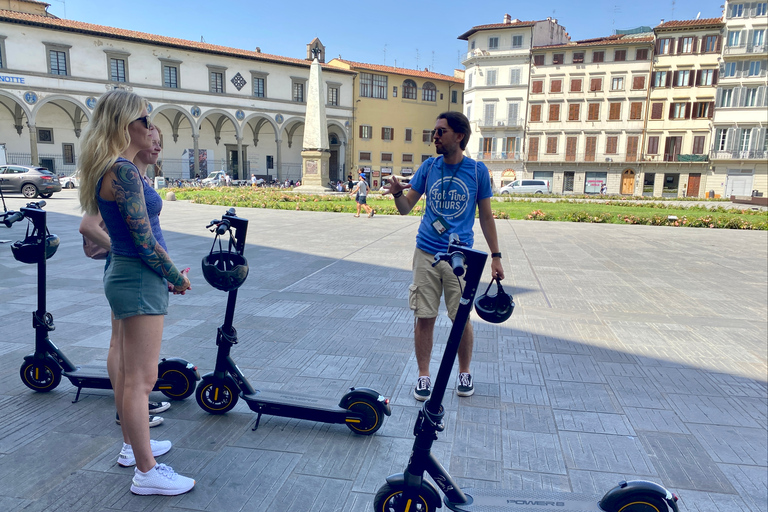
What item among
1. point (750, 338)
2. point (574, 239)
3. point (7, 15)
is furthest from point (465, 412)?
point (7, 15)

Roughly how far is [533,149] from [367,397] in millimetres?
53652

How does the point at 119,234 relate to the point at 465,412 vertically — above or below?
above

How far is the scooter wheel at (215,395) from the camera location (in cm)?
346

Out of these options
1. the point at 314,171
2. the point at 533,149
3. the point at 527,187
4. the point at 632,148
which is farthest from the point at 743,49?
the point at 314,171

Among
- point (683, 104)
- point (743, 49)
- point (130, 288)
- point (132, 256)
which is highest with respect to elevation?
point (743, 49)

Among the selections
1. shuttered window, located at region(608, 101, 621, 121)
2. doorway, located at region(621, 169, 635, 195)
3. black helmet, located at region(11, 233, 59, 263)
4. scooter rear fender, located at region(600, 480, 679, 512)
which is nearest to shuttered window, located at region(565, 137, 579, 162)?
shuttered window, located at region(608, 101, 621, 121)

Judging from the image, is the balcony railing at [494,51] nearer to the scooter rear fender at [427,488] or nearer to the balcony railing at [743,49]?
the balcony railing at [743,49]

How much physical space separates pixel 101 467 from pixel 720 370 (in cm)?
477

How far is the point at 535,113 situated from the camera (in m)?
53.1

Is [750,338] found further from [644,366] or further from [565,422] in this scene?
[565,422]

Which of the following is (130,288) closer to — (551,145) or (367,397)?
(367,397)

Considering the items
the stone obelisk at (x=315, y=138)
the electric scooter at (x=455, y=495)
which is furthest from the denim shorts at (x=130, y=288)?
the stone obelisk at (x=315, y=138)

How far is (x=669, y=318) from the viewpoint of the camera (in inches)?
247

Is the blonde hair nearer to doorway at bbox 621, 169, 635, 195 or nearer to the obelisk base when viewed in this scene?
the obelisk base
